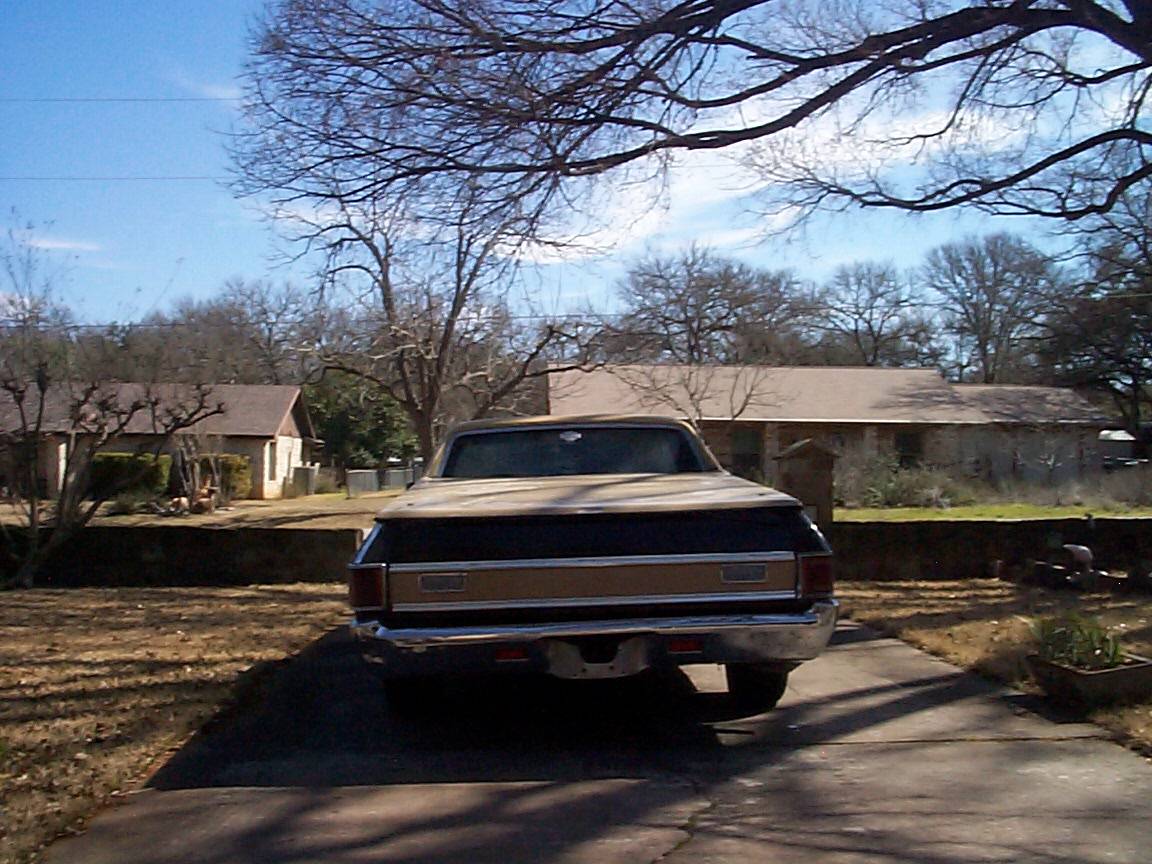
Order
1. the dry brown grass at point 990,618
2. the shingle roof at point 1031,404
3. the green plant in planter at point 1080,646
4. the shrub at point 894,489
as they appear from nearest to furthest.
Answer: the green plant in planter at point 1080,646 → the dry brown grass at point 990,618 → the shrub at point 894,489 → the shingle roof at point 1031,404

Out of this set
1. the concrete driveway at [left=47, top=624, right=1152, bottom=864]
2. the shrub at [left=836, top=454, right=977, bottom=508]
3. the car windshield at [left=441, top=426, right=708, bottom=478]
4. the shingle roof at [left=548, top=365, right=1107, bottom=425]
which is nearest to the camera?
the concrete driveway at [left=47, top=624, right=1152, bottom=864]

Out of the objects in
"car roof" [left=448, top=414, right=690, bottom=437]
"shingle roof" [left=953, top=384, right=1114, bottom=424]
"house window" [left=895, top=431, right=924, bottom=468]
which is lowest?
"car roof" [left=448, top=414, right=690, bottom=437]

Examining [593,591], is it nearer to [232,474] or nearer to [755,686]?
[755,686]

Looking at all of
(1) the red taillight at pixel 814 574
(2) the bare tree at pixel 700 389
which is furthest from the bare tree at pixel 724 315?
(1) the red taillight at pixel 814 574

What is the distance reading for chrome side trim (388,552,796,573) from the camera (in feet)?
19.3

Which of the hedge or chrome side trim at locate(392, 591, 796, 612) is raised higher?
the hedge

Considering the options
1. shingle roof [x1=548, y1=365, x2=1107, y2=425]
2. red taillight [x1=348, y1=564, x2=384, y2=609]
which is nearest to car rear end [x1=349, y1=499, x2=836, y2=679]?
red taillight [x1=348, y1=564, x2=384, y2=609]

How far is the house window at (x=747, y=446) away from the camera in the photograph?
35656 millimetres

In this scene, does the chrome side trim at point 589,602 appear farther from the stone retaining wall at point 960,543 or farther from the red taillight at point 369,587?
the stone retaining wall at point 960,543

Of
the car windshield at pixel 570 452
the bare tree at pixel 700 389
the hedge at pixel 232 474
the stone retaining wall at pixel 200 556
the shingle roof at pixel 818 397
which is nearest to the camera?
the car windshield at pixel 570 452

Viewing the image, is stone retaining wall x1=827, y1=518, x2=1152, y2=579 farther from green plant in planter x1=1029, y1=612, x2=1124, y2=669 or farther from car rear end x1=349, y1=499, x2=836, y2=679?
car rear end x1=349, y1=499, x2=836, y2=679

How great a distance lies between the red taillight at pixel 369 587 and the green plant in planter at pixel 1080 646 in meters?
3.77

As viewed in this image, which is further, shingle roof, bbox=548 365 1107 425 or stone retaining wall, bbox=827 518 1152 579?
shingle roof, bbox=548 365 1107 425

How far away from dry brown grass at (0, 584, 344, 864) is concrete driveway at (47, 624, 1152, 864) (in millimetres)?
255
